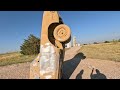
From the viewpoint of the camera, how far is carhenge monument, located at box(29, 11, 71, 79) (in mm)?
6336

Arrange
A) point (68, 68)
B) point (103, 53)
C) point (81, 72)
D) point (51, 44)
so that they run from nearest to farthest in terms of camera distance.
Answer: point (51, 44) < point (81, 72) < point (68, 68) < point (103, 53)

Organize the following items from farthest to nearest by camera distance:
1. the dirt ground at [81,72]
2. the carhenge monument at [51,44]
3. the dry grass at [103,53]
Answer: the dry grass at [103,53] < the dirt ground at [81,72] < the carhenge monument at [51,44]

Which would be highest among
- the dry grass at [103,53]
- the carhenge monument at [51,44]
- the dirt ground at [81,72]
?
the carhenge monument at [51,44]

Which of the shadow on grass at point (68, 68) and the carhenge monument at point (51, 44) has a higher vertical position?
the carhenge monument at point (51, 44)

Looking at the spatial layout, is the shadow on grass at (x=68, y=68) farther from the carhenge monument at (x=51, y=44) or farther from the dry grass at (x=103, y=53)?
the dry grass at (x=103, y=53)

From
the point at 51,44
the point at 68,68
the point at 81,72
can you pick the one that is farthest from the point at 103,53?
the point at 51,44

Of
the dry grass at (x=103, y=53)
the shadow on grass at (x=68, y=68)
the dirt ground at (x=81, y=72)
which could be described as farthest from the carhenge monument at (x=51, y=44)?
the dry grass at (x=103, y=53)

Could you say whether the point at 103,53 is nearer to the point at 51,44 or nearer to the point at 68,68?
the point at 68,68

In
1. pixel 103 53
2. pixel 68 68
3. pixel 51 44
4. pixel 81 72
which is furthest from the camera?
pixel 103 53

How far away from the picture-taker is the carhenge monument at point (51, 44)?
6336mm

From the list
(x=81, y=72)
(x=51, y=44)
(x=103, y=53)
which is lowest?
(x=81, y=72)

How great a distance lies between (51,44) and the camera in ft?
21.2

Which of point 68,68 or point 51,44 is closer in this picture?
point 51,44
